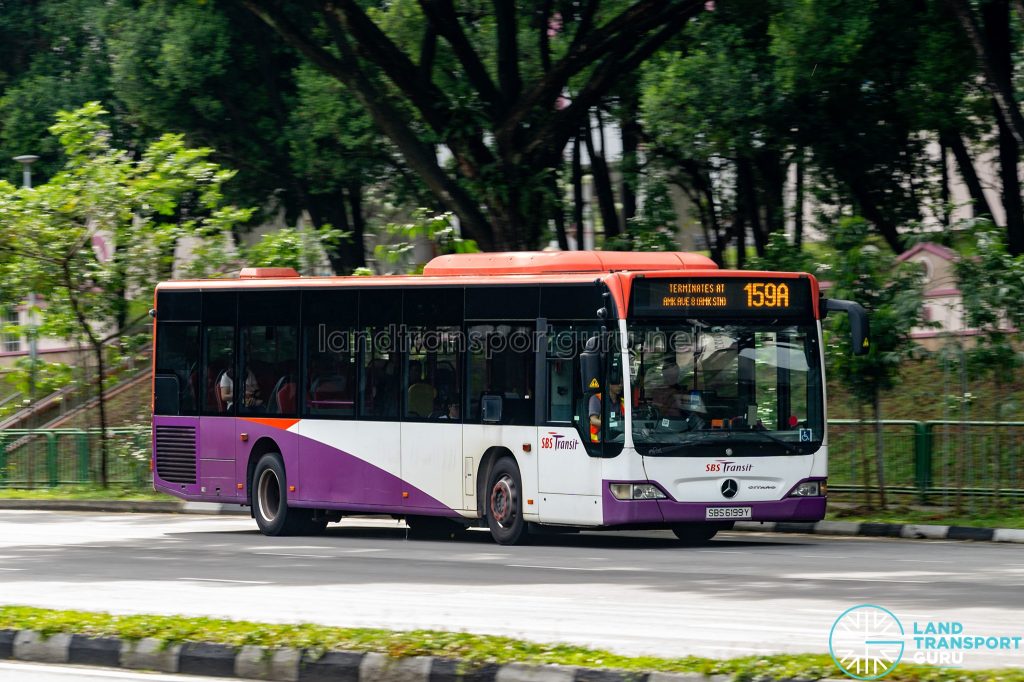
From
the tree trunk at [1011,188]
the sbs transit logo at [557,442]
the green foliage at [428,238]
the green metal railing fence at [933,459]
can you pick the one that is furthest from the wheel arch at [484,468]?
the tree trunk at [1011,188]

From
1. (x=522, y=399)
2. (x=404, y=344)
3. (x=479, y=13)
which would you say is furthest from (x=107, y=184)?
(x=522, y=399)

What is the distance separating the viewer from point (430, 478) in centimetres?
1844

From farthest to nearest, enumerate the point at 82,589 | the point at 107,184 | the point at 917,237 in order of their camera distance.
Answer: the point at 107,184 < the point at 917,237 < the point at 82,589

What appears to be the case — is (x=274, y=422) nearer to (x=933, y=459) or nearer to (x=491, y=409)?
(x=491, y=409)

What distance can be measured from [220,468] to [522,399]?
5243 millimetres

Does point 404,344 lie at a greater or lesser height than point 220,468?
greater

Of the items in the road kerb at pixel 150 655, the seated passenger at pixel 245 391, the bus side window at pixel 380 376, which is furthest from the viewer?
the seated passenger at pixel 245 391

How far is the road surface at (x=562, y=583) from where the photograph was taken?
34.1 ft

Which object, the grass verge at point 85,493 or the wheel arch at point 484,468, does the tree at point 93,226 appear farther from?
the wheel arch at point 484,468

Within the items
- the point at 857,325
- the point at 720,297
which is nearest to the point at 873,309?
the point at 857,325

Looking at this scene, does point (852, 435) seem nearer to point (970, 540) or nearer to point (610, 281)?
point (970, 540)

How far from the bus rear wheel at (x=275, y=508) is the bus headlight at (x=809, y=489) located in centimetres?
644

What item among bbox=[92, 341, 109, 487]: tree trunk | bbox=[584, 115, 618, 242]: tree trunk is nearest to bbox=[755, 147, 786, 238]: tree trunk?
bbox=[584, 115, 618, 242]: tree trunk

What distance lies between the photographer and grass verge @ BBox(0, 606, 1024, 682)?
311 inches
